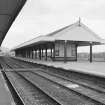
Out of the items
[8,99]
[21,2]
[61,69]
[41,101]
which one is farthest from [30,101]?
[61,69]

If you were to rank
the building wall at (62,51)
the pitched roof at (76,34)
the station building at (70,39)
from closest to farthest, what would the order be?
the station building at (70,39) → the pitched roof at (76,34) → the building wall at (62,51)

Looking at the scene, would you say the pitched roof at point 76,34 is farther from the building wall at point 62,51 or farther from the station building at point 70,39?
the building wall at point 62,51

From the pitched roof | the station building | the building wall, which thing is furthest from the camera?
the building wall

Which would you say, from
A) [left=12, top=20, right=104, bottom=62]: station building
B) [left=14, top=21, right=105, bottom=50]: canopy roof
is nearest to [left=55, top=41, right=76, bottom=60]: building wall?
[left=12, top=20, right=104, bottom=62]: station building

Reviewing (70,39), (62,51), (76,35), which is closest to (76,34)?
(76,35)

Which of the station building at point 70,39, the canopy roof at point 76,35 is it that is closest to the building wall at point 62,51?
the station building at point 70,39

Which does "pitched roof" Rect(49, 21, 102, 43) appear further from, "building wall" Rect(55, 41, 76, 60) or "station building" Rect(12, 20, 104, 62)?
"building wall" Rect(55, 41, 76, 60)

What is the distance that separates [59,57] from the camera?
36625 millimetres

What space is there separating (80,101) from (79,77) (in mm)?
8550

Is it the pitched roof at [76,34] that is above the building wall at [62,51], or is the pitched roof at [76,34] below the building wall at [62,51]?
above

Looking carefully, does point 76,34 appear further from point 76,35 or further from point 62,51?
point 62,51

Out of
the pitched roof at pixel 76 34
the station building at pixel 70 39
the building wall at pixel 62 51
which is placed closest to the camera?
the station building at pixel 70 39

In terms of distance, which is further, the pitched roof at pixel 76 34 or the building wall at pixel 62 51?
the building wall at pixel 62 51

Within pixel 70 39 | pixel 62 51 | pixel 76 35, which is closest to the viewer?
pixel 70 39
